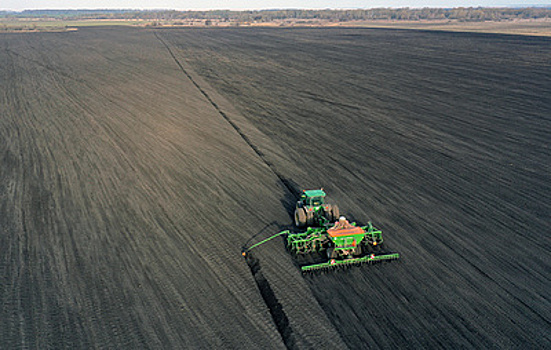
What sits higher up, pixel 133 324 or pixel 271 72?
pixel 271 72

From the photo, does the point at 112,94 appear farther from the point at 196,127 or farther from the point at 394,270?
the point at 394,270

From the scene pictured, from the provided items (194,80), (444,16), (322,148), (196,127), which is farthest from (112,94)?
(444,16)

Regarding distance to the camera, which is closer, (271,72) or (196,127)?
(196,127)

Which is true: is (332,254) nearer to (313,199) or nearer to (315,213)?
(315,213)

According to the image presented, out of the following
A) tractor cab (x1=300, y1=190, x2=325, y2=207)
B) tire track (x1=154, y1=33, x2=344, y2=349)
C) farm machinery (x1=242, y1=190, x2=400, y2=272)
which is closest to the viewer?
tire track (x1=154, y1=33, x2=344, y2=349)

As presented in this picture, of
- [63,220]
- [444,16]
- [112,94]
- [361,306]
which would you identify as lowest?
[361,306]

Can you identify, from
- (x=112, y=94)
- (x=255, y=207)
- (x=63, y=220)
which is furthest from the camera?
(x=112, y=94)

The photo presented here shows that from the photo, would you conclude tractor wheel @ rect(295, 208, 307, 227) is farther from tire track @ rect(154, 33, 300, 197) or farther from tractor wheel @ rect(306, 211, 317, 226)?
tire track @ rect(154, 33, 300, 197)

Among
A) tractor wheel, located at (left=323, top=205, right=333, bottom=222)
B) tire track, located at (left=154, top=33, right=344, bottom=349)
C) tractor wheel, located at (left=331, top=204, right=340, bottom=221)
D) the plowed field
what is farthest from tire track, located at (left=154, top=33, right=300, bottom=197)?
tractor wheel, located at (left=331, top=204, right=340, bottom=221)
